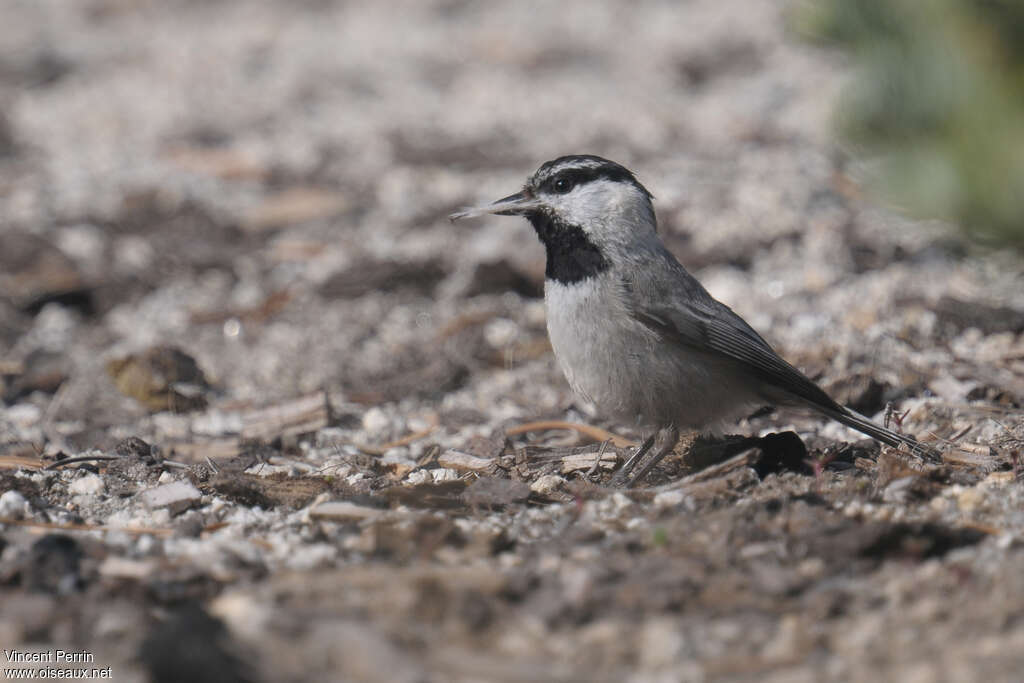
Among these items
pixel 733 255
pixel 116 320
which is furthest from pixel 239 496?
pixel 733 255

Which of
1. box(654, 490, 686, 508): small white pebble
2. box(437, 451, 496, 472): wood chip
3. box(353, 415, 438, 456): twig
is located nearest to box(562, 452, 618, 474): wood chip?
box(437, 451, 496, 472): wood chip

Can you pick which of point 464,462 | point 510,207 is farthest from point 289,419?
point 510,207

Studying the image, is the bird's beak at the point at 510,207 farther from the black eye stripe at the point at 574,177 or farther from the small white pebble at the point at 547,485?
the small white pebble at the point at 547,485

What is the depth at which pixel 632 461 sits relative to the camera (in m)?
4.56

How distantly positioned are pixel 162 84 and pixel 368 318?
543 cm

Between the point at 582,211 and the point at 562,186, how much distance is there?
0.16m

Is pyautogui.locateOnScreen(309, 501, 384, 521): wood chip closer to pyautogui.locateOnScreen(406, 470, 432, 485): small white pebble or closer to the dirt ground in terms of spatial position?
the dirt ground

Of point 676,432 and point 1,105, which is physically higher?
point 1,105

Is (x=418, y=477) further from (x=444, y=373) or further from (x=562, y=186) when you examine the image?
(x=444, y=373)

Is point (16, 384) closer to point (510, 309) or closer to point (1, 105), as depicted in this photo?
point (510, 309)

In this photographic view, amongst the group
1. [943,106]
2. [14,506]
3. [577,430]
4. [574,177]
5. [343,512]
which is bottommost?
[577,430]

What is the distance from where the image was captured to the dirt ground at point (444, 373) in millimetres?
2863

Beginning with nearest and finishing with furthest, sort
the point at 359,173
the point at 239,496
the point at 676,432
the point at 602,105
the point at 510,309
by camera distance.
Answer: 1. the point at 239,496
2. the point at 676,432
3. the point at 510,309
4. the point at 359,173
5. the point at 602,105

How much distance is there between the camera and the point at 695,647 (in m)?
2.77
